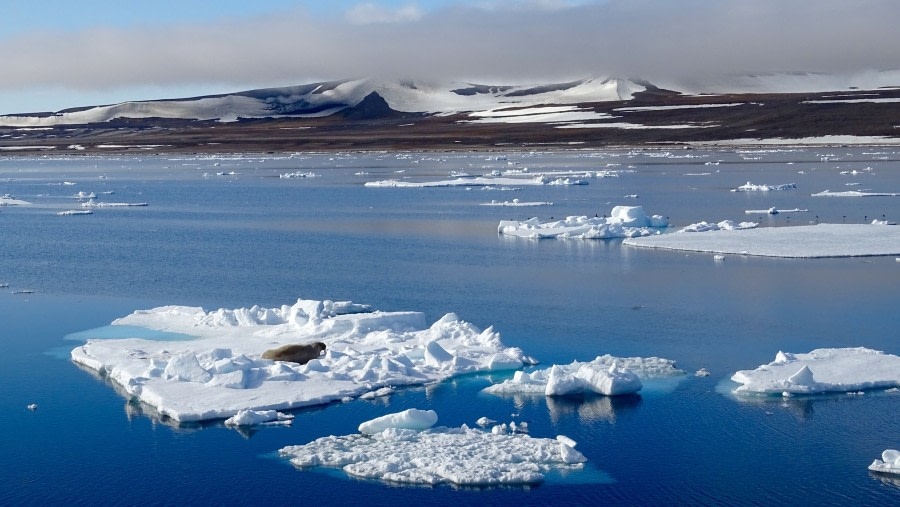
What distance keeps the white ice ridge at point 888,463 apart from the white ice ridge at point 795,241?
836 cm

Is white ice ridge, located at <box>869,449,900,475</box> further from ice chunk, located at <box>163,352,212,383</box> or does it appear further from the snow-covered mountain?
the snow-covered mountain

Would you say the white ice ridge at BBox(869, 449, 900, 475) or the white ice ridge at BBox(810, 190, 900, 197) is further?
the white ice ridge at BBox(810, 190, 900, 197)

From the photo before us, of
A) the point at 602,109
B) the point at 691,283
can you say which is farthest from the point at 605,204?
the point at 602,109

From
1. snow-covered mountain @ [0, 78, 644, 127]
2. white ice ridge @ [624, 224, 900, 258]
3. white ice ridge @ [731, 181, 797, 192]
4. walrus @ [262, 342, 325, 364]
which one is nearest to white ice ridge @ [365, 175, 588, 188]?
white ice ridge @ [731, 181, 797, 192]

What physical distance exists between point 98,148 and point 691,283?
57.6m

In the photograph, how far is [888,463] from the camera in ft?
20.2

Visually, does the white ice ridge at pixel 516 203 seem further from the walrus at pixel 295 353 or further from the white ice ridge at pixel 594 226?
the walrus at pixel 295 353

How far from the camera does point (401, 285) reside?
12.8m

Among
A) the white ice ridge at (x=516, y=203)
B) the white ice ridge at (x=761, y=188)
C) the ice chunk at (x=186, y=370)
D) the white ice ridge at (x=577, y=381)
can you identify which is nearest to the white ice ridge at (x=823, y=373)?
the white ice ridge at (x=577, y=381)

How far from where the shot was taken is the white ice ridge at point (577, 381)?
7.72 metres

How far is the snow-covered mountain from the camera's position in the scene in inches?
3253

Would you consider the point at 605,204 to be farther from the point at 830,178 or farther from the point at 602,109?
the point at 602,109

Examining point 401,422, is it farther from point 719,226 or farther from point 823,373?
point 719,226

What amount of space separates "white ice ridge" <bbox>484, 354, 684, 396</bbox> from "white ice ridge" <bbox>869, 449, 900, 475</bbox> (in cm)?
197
